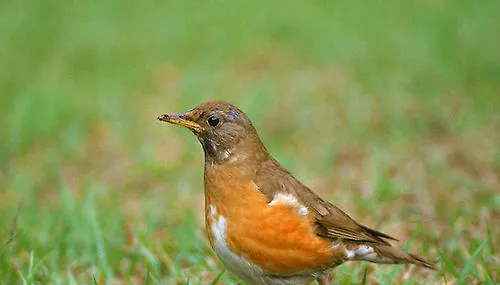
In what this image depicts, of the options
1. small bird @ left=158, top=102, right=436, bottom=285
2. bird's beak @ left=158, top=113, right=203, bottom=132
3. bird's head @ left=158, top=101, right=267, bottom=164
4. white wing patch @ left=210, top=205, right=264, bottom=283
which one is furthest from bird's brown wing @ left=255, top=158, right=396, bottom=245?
bird's beak @ left=158, top=113, right=203, bottom=132

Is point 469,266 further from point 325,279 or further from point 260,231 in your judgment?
point 260,231

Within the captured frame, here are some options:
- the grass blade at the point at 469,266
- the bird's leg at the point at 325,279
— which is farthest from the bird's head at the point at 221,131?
the grass blade at the point at 469,266

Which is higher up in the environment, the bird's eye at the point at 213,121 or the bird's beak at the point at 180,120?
the bird's eye at the point at 213,121

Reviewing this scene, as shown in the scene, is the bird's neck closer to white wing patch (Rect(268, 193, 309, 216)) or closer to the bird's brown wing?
the bird's brown wing

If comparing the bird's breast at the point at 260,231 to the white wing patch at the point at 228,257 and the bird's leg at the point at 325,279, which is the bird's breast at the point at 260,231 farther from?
the bird's leg at the point at 325,279

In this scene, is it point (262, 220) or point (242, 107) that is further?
point (242, 107)

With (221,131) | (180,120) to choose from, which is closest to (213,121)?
(221,131)
